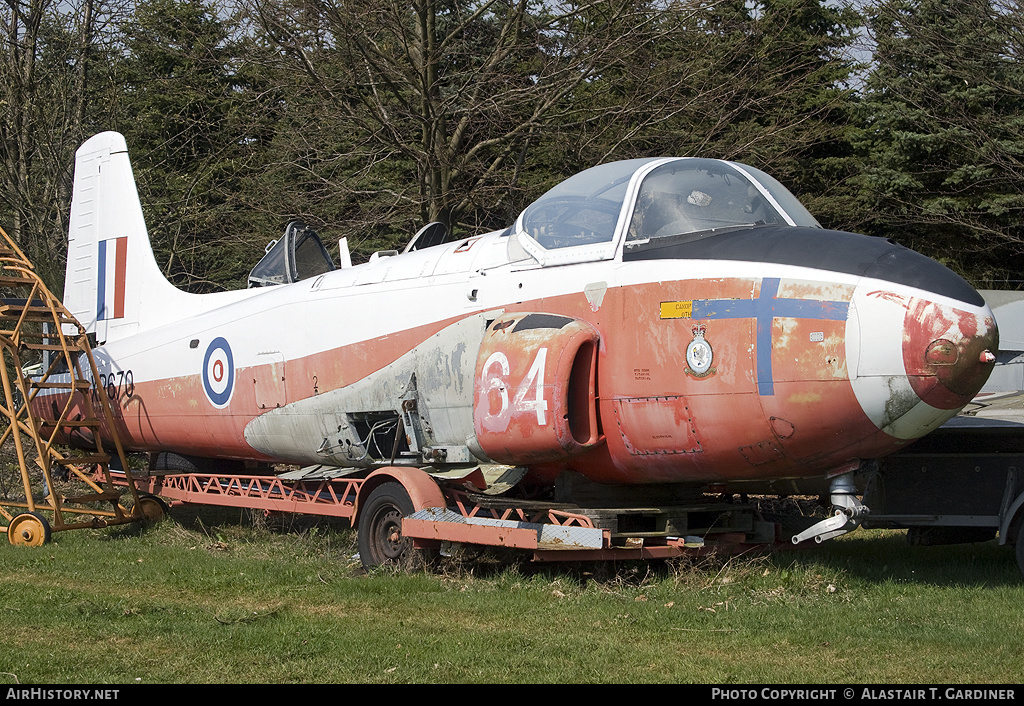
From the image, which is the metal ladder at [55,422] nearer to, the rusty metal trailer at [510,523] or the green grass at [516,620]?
the green grass at [516,620]

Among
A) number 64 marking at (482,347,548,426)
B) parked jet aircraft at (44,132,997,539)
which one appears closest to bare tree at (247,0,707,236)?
parked jet aircraft at (44,132,997,539)

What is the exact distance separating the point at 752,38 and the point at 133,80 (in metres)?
15.3

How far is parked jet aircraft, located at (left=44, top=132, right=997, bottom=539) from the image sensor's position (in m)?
6.13

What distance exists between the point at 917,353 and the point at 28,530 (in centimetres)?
910

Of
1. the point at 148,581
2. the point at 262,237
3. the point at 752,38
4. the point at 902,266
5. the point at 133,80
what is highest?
the point at 133,80

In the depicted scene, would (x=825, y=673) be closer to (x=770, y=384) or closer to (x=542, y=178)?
(x=770, y=384)

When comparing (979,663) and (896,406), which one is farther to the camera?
(896,406)

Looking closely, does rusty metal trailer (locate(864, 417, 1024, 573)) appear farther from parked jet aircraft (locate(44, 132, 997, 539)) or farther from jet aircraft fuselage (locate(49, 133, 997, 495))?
jet aircraft fuselage (locate(49, 133, 997, 495))

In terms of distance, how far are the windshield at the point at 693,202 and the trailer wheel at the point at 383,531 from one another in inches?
121

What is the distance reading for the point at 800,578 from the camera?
23.9 feet

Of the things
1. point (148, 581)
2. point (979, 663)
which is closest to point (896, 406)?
point (979, 663)

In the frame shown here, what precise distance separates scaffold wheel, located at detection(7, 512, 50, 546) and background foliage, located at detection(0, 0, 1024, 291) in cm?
694

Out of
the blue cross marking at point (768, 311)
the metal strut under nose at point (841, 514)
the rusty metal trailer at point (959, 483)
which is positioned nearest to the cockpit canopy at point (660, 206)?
the blue cross marking at point (768, 311)

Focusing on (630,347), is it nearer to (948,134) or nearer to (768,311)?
(768,311)
